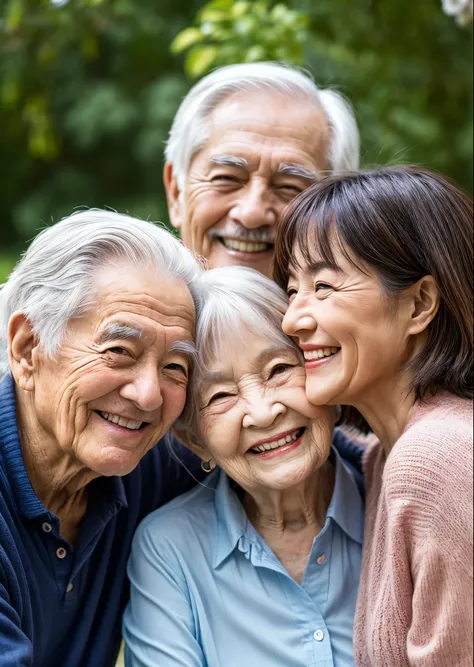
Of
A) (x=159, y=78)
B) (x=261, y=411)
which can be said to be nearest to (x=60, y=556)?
(x=261, y=411)

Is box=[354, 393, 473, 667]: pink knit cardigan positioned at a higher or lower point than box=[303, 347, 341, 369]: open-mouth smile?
lower

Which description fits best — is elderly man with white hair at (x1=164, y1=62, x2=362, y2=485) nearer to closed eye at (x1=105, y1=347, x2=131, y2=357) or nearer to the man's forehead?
the man's forehead

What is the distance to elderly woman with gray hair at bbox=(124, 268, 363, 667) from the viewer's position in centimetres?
262

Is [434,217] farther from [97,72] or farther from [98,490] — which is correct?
[97,72]

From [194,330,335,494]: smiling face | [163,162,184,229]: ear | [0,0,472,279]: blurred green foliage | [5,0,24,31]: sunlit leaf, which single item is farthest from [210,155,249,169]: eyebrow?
[5,0,24,31]: sunlit leaf

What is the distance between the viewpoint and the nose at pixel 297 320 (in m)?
2.55

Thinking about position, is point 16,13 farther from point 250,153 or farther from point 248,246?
point 248,246

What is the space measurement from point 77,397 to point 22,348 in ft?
0.77

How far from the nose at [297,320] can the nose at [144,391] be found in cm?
40

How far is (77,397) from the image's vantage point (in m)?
2.51

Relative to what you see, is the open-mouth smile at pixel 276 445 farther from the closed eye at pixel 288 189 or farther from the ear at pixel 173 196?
the ear at pixel 173 196

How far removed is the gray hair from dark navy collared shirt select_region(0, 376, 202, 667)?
1.14 feet

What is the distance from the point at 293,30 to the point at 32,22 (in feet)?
5.06

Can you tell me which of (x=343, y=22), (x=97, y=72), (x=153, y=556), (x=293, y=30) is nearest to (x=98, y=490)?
(x=153, y=556)
